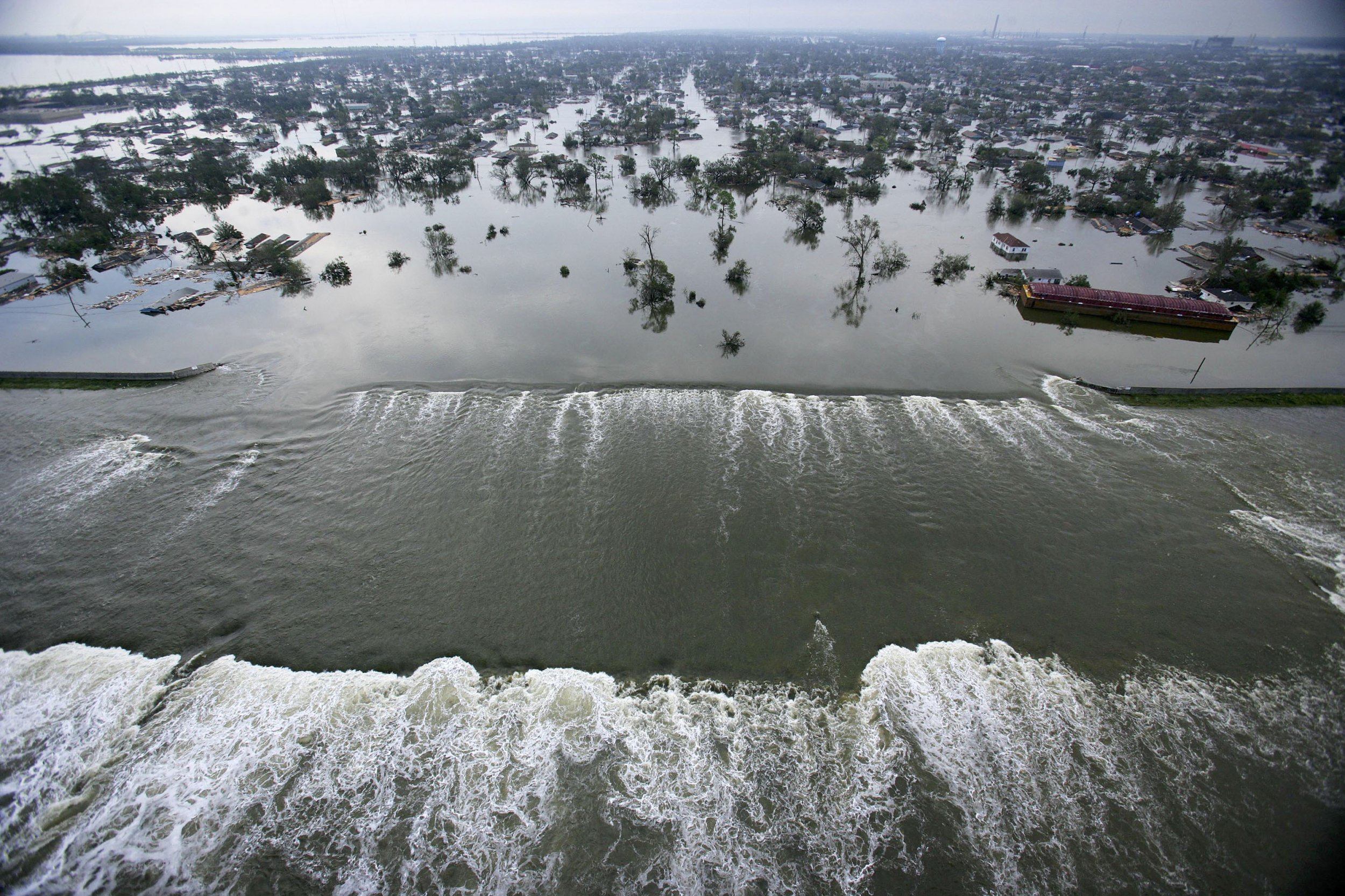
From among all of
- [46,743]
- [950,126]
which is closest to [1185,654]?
[46,743]

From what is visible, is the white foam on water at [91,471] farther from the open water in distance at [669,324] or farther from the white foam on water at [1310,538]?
the white foam on water at [1310,538]

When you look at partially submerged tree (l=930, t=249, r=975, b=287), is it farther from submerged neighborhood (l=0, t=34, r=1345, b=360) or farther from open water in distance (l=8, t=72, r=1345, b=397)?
open water in distance (l=8, t=72, r=1345, b=397)

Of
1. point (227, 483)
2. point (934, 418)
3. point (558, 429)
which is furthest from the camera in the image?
point (934, 418)

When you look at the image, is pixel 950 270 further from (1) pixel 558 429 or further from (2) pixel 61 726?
(2) pixel 61 726

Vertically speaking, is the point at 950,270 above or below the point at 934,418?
above

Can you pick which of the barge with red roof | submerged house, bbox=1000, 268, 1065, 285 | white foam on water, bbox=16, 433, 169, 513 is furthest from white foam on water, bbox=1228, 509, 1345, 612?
white foam on water, bbox=16, 433, 169, 513

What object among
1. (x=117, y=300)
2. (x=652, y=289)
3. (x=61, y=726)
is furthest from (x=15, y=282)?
(x=652, y=289)

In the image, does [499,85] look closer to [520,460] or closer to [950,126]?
[950,126]
